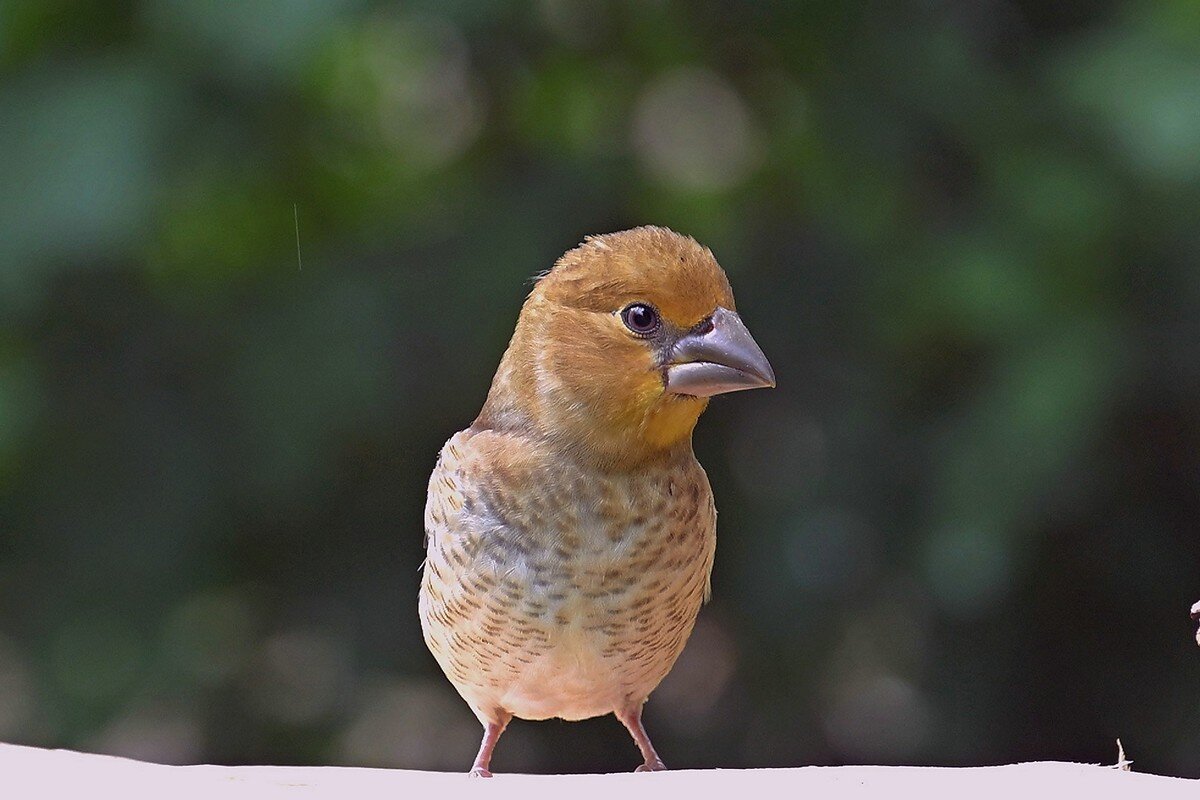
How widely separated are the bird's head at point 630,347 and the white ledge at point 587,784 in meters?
0.65

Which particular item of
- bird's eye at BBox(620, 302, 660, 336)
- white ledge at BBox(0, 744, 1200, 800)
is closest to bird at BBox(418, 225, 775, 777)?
bird's eye at BBox(620, 302, 660, 336)

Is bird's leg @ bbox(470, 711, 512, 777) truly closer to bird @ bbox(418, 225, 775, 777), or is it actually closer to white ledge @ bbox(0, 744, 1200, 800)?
bird @ bbox(418, 225, 775, 777)

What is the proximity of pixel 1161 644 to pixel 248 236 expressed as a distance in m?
2.65

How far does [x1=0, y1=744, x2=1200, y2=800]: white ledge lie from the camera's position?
Result: 2252 mm

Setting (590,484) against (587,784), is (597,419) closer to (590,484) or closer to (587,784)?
(590,484)

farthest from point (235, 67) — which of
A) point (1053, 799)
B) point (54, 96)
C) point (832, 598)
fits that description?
point (1053, 799)

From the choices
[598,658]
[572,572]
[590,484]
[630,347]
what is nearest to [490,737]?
[598,658]

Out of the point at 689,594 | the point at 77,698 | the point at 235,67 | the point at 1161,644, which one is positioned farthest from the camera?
the point at 1161,644

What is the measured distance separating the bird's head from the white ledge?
0.65m

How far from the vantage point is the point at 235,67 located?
392 cm

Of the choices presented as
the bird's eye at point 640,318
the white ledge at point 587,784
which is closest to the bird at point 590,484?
the bird's eye at point 640,318

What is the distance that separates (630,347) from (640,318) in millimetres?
49

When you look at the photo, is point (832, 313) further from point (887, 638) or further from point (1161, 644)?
point (1161, 644)

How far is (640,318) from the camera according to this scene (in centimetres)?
277
